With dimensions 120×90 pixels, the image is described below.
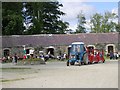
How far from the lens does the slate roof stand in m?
60.7

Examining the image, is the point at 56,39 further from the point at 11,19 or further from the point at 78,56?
the point at 78,56

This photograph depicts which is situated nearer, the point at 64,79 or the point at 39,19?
the point at 64,79

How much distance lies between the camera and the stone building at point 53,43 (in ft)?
196

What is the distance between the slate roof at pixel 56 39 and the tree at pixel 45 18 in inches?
315

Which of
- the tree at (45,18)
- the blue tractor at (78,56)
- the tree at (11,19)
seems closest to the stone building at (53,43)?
the tree at (11,19)

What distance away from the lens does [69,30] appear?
7912 cm

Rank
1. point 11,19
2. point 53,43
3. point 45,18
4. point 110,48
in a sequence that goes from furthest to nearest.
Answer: point 45,18 → point 53,43 → point 110,48 → point 11,19

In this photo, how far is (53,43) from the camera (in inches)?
2383

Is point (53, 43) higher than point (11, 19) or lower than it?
lower

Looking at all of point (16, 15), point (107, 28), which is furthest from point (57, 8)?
point (16, 15)

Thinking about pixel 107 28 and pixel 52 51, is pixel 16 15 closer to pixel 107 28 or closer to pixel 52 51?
pixel 52 51

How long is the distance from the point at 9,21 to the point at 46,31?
15.4 metres

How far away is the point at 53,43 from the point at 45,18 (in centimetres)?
1745

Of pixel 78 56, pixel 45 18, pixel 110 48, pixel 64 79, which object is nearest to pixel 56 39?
pixel 110 48
